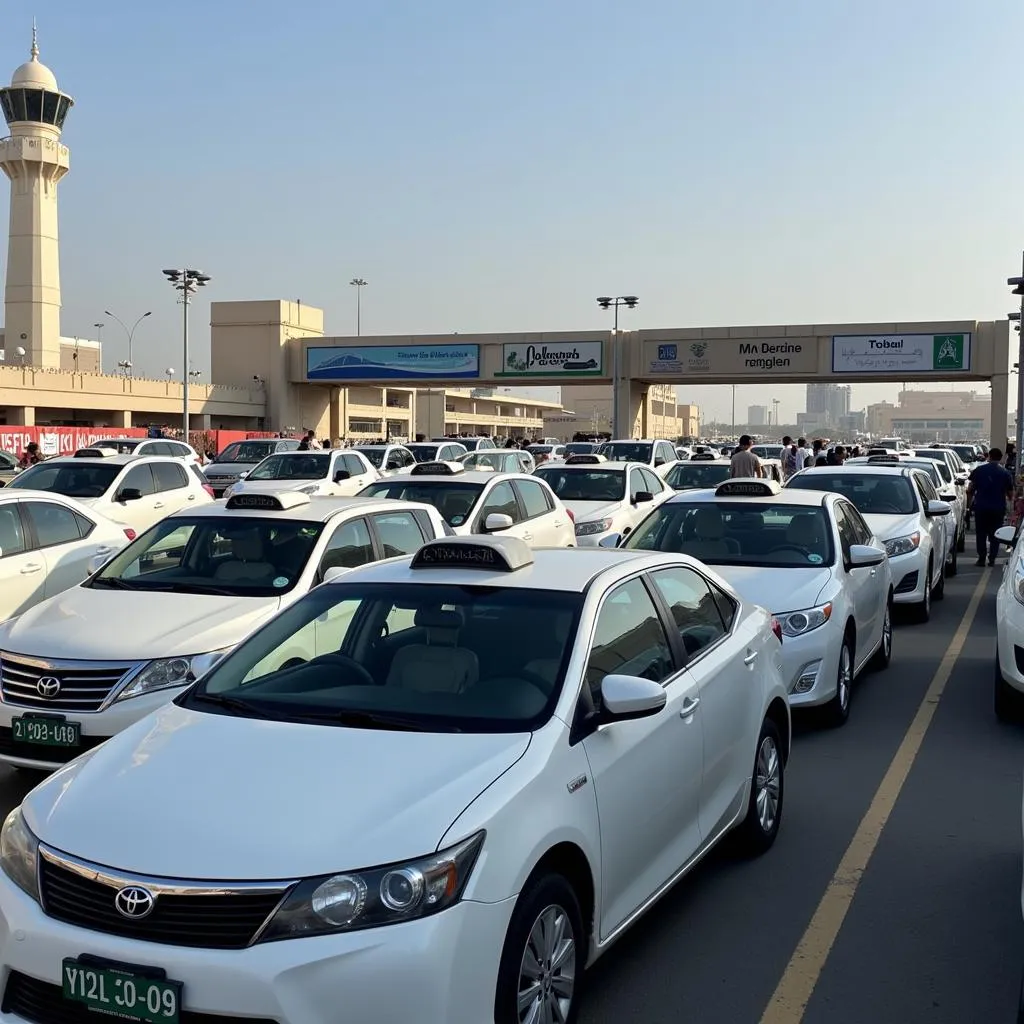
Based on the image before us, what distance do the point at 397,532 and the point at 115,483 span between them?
7949mm

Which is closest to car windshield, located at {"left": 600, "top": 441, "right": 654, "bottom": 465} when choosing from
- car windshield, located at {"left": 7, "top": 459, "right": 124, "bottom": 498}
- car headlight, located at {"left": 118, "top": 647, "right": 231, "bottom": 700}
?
car windshield, located at {"left": 7, "top": 459, "right": 124, "bottom": 498}

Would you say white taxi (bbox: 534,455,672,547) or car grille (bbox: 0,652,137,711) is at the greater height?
white taxi (bbox: 534,455,672,547)

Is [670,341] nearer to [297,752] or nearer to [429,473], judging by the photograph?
[429,473]

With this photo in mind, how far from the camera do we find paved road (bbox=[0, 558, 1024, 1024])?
13.7 ft

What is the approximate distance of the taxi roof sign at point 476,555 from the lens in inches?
189

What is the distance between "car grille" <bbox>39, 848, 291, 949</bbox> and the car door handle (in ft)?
6.63

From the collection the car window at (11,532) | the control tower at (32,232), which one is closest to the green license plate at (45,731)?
the car window at (11,532)

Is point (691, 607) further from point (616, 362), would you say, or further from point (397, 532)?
point (616, 362)

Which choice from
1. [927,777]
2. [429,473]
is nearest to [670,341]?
[429,473]

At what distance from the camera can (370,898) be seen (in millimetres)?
3098

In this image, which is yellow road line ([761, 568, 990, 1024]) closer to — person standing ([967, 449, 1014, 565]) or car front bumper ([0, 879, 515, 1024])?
car front bumper ([0, 879, 515, 1024])

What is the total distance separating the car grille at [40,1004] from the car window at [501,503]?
9409mm

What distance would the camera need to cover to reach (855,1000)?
165 inches

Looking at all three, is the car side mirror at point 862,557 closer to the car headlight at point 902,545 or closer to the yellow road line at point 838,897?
the yellow road line at point 838,897
